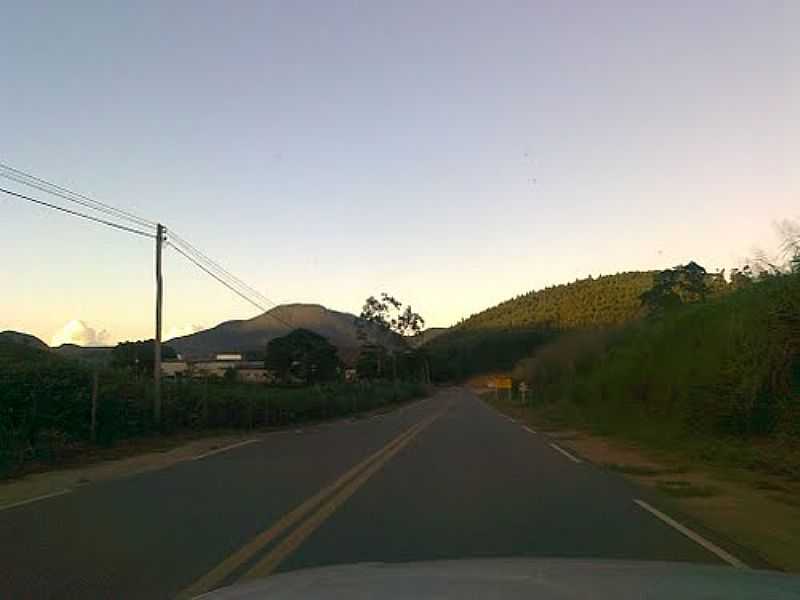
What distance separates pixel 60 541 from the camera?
9.96 metres

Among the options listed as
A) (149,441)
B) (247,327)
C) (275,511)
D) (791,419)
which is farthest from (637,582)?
(247,327)

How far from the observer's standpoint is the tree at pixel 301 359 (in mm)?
99000

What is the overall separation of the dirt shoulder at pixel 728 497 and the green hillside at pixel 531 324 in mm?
102587

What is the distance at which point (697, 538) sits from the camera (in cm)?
994

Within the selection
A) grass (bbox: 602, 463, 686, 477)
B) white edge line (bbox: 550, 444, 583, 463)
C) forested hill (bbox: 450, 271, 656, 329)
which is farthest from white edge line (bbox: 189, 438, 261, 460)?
forested hill (bbox: 450, 271, 656, 329)

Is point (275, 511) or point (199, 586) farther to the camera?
point (275, 511)

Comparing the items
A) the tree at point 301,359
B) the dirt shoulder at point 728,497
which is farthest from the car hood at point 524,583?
the tree at point 301,359

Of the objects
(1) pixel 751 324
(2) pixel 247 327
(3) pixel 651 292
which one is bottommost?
(1) pixel 751 324

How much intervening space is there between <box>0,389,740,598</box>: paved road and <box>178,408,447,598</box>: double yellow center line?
0.03 metres

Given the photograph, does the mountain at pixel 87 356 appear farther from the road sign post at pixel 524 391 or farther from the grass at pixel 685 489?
the road sign post at pixel 524 391

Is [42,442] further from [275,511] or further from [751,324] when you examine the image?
[751,324]

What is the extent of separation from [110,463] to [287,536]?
1211 centimetres

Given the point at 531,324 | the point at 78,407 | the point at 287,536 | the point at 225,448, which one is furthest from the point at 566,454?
the point at 531,324

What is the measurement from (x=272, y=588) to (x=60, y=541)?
19.9 ft
